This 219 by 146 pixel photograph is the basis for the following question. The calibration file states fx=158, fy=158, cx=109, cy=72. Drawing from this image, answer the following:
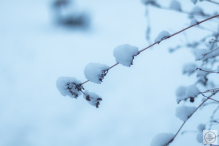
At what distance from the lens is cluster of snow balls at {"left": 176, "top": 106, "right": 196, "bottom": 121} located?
1209 millimetres

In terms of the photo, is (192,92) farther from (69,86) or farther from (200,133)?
(69,86)

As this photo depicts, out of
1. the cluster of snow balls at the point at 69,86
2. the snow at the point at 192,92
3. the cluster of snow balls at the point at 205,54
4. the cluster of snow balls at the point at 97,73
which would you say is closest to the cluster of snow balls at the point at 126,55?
the cluster of snow balls at the point at 97,73

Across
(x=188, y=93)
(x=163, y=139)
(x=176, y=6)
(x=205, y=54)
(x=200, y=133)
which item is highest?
(x=176, y=6)

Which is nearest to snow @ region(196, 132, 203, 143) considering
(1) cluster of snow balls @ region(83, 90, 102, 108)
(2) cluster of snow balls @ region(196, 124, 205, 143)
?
(2) cluster of snow balls @ region(196, 124, 205, 143)

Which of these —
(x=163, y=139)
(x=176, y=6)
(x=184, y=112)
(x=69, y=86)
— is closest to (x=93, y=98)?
(x=69, y=86)

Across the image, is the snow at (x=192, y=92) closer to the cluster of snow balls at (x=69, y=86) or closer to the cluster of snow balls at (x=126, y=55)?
the cluster of snow balls at (x=126, y=55)

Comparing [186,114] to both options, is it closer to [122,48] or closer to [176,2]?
[122,48]

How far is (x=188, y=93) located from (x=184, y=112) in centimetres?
16

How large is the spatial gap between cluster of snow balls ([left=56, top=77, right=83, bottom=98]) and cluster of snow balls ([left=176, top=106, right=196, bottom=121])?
0.81m

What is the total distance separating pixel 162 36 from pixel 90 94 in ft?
1.96

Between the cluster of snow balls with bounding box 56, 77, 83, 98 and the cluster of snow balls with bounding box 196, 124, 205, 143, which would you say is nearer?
the cluster of snow balls with bounding box 56, 77, 83, 98

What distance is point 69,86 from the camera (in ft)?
3.31

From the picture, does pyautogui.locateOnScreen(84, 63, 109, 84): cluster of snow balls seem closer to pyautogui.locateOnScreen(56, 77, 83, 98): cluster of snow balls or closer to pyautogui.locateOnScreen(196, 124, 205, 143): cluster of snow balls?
pyautogui.locateOnScreen(56, 77, 83, 98): cluster of snow balls

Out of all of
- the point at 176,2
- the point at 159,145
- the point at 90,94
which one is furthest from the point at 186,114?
the point at 176,2
